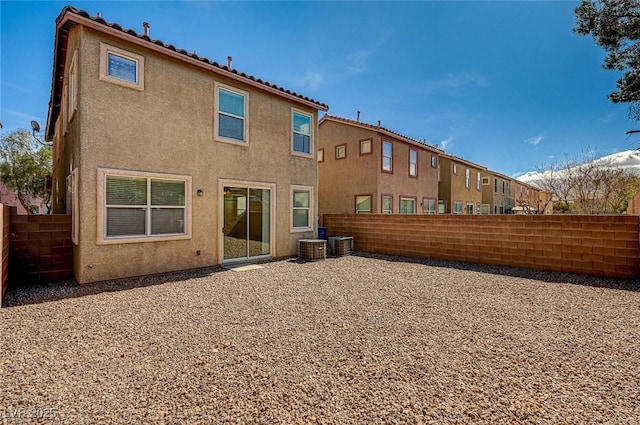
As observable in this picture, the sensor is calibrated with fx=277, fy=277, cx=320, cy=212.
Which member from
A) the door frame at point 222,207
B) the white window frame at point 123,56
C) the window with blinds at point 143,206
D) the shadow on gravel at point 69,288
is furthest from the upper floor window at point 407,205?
the white window frame at point 123,56

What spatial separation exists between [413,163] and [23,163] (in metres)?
28.9

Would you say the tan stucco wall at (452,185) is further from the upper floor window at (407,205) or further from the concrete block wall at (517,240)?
the concrete block wall at (517,240)

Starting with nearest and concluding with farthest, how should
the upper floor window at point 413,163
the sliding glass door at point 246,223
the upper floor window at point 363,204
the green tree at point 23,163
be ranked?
the sliding glass door at point 246,223
the upper floor window at point 363,204
the upper floor window at point 413,163
the green tree at point 23,163

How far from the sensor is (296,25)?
11.7 metres

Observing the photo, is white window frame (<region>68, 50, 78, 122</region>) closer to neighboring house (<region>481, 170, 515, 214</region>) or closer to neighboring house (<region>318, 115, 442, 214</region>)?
neighboring house (<region>318, 115, 442, 214</region>)

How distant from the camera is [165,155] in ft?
26.3

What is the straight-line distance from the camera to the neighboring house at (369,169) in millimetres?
16391

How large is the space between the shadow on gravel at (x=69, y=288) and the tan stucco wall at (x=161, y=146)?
10.8 inches

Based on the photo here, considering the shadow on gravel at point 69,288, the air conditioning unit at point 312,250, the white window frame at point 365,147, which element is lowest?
the shadow on gravel at point 69,288

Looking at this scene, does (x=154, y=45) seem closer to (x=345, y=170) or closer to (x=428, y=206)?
(x=345, y=170)

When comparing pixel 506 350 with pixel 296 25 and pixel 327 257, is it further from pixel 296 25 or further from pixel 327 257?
pixel 296 25

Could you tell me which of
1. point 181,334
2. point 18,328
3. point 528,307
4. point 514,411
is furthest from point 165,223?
point 528,307

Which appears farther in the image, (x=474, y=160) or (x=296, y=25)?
(x=474, y=160)

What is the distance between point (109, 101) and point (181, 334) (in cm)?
644
